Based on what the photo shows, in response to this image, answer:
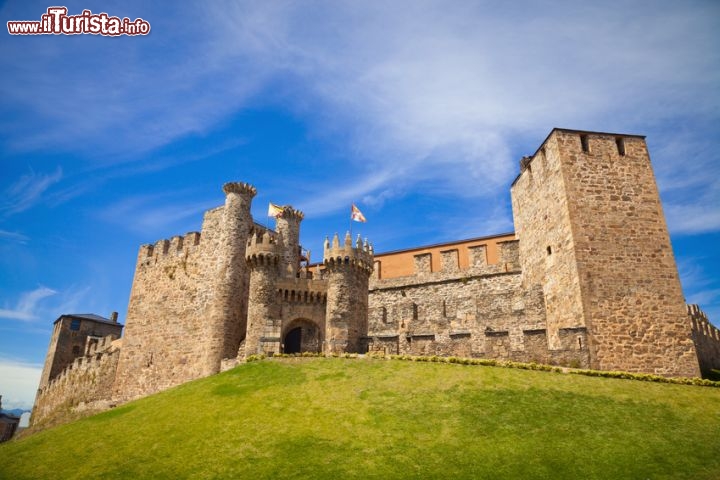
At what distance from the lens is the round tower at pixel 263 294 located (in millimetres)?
28812

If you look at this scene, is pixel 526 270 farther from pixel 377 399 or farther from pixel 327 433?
pixel 327 433

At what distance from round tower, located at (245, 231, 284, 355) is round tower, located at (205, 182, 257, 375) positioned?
3665mm

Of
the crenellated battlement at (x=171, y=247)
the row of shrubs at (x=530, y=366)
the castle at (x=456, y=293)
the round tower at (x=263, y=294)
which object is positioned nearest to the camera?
the row of shrubs at (x=530, y=366)

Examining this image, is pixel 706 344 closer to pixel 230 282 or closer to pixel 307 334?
pixel 307 334

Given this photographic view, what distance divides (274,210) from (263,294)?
343 inches

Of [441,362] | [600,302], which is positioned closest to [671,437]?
[600,302]

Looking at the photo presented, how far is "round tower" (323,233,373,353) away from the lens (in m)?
28.1

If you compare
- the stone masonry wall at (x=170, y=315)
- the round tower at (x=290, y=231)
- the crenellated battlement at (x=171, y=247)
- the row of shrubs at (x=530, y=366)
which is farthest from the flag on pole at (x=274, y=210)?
the row of shrubs at (x=530, y=366)

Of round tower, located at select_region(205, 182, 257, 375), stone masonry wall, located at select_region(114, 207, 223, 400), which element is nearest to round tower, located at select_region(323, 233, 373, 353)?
round tower, located at select_region(205, 182, 257, 375)

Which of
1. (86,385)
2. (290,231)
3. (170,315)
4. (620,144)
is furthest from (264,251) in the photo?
(86,385)

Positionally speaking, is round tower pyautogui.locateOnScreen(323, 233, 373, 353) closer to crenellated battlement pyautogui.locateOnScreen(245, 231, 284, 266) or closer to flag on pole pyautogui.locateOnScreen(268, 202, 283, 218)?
crenellated battlement pyautogui.locateOnScreen(245, 231, 284, 266)

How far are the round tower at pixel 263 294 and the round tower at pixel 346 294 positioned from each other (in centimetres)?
328

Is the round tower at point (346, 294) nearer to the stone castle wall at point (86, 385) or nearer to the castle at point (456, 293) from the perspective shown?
the castle at point (456, 293)

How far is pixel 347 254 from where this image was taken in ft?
96.5
